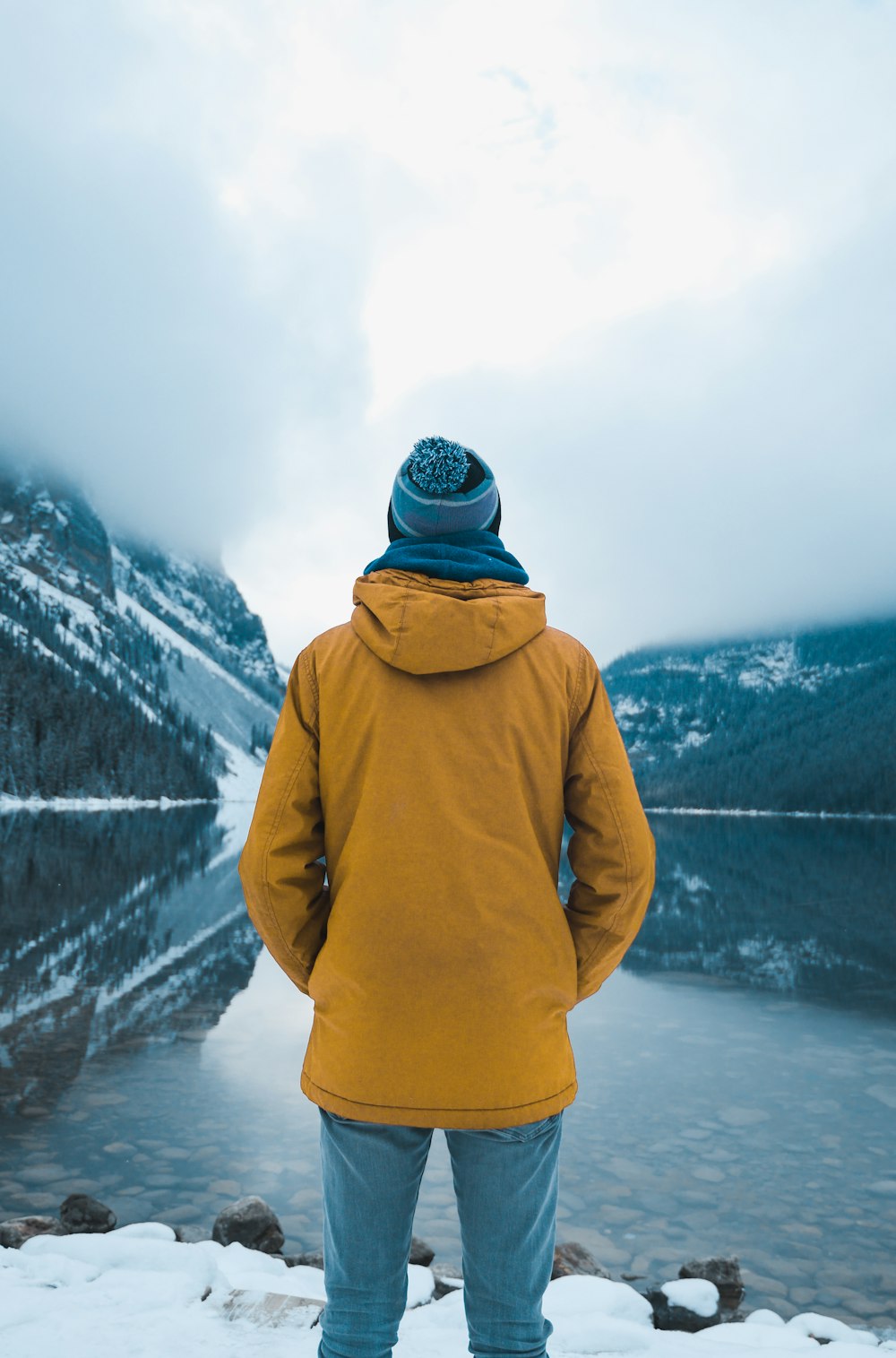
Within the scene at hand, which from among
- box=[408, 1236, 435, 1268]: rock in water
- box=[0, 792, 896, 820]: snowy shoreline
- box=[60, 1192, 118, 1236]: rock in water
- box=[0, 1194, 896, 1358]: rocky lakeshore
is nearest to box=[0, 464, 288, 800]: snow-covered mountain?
box=[0, 792, 896, 820]: snowy shoreline

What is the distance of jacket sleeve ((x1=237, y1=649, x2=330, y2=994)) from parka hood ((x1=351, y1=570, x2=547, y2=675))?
27 cm

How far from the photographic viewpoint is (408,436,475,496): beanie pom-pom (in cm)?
237

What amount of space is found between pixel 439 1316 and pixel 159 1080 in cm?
476

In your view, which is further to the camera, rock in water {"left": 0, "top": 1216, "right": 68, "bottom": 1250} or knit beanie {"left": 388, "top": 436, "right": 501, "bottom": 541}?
rock in water {"left": 0, "top": 1216, "right": 68, "bottom": 1250}

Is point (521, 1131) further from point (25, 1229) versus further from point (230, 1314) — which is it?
point (25, 1229)

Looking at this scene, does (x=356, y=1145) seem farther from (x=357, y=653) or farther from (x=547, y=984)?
(x=357, y=653)

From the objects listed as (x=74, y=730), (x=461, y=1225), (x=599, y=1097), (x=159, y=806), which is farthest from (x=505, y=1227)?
(x=159, y=806)

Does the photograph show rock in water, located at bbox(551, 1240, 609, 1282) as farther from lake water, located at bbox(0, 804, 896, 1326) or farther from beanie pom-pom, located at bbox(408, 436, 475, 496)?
beanie pom-pom, located at bbox(408, 436, 475, 496)

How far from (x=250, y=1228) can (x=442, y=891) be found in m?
4.04

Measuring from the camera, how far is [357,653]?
232cm

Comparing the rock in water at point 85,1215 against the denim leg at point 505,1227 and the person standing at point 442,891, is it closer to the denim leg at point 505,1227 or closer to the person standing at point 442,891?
the person standing at point 442,891

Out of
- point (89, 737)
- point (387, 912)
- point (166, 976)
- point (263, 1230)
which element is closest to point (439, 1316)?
point (263, 1230)

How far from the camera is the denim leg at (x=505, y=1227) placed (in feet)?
7.09

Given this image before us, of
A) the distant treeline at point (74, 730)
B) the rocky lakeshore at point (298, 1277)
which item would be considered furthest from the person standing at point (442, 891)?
the distant treeline at point (74, 730)
